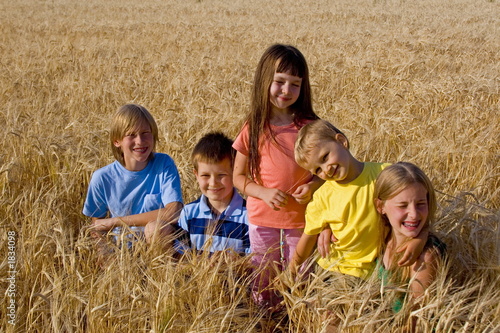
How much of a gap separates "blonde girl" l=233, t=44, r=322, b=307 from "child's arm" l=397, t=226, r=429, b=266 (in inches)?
20.9

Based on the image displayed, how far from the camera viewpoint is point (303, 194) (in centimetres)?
221

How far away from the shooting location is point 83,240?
2.04 meters

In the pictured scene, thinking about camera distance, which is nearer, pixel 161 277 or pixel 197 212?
pixel 161 277

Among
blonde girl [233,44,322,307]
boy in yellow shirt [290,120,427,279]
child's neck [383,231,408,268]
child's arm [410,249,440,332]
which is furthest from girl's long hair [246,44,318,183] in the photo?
child's arm [410,249,440,332]

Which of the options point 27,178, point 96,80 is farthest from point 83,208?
point 96,80

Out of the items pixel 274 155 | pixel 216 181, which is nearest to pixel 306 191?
pixel 274 155

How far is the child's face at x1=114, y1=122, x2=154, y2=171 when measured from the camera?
2.72 metres

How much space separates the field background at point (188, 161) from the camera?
1670 mm

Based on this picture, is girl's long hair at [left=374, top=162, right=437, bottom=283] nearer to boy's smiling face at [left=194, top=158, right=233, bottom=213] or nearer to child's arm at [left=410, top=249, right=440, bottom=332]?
child's arm at [left=410, top=249, right=440, bottom=332]

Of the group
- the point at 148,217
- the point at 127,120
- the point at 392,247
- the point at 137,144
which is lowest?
the point at 148,217

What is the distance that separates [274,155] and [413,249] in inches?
30.7

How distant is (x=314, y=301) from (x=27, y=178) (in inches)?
86.5

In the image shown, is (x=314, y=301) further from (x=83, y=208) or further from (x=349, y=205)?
(x=83, y=208)

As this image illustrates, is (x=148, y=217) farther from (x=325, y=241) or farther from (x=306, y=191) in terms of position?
(x=325, y=241)
